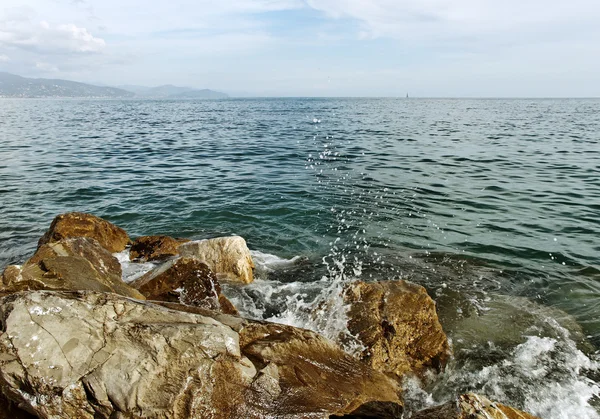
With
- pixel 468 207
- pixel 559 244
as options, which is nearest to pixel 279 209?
pixel 468 207

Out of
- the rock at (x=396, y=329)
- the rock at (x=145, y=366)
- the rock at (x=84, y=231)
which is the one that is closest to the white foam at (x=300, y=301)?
the rock at (x=396, y=329)

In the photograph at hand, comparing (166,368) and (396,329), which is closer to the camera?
(166,368)

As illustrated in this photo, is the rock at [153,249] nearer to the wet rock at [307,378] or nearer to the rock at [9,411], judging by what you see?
the wet rock at [307,378]

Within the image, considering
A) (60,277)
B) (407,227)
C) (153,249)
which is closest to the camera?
(60,277)

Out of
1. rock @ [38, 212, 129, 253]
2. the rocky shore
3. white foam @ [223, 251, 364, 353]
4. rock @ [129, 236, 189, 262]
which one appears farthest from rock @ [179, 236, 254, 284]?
the rocky shore

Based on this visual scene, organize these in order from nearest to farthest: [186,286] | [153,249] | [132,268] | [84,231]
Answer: [186,286] → [132,268] → [84,231] → [153,249]

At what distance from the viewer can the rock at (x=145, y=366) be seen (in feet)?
11.9

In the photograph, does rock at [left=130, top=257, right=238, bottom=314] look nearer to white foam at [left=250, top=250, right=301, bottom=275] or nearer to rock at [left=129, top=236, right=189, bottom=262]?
white foam at [left=250, top=250, right=301, bottom=275]

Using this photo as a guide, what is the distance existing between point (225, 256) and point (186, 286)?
2.11 meters

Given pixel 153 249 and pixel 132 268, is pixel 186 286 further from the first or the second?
pixel 153 249

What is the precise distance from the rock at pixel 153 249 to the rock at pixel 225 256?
3.28 ft

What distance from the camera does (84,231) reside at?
1061 centimetres

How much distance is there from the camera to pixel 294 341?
4809 millimetres

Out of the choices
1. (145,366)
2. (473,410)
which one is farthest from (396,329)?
(145,366)
